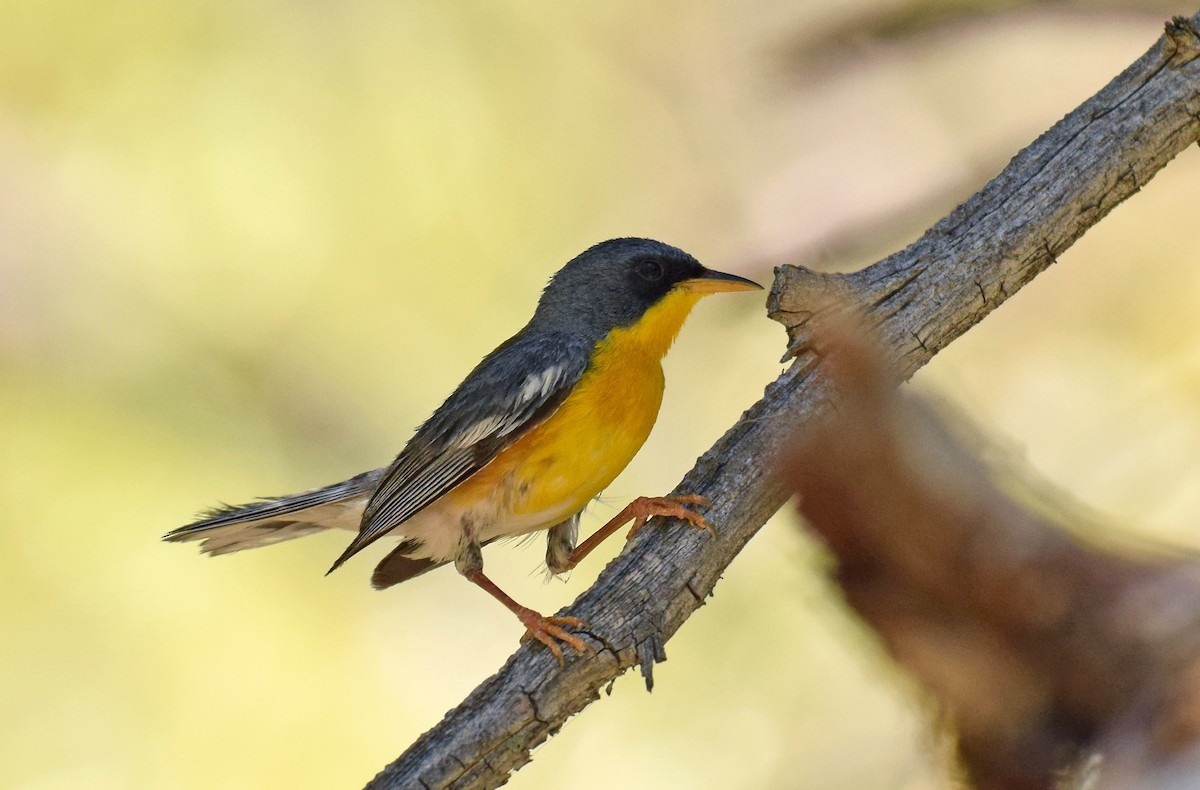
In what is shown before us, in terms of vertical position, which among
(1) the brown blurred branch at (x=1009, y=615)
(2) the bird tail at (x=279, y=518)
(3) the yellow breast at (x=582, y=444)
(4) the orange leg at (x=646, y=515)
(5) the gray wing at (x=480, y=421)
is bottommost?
(1) the brown blurred branch at (x=1009, y=615)

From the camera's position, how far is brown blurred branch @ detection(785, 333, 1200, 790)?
1.02m

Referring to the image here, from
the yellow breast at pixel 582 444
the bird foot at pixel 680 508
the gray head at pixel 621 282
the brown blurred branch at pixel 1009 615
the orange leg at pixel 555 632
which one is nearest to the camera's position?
the brown blurred branch at pixel 1009 615

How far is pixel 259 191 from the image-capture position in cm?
560

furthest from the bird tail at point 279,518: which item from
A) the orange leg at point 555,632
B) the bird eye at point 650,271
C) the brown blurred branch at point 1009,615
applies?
→ the brown blurred branch at point 1009,615

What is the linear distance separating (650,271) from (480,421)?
908mm

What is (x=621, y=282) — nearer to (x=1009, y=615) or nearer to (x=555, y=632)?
(x=555, y=632)

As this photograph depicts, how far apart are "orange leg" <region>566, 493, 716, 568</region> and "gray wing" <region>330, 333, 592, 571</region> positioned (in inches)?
18.0

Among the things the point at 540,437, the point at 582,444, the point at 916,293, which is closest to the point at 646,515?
the point at 582,444

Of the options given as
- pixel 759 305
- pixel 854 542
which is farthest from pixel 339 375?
pixel 854 542

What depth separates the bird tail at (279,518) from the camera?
14.7ft

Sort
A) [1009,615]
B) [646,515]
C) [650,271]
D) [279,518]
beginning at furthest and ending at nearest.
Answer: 1. [279,518]
2. [650,271]
3. [646,515]
4. [1009,615]

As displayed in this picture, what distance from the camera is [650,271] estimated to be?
14.3ft

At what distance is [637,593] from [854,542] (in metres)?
1.44

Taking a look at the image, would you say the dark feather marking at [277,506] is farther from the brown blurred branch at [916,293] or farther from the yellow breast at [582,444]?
the brown blurred branch at [916,293]
